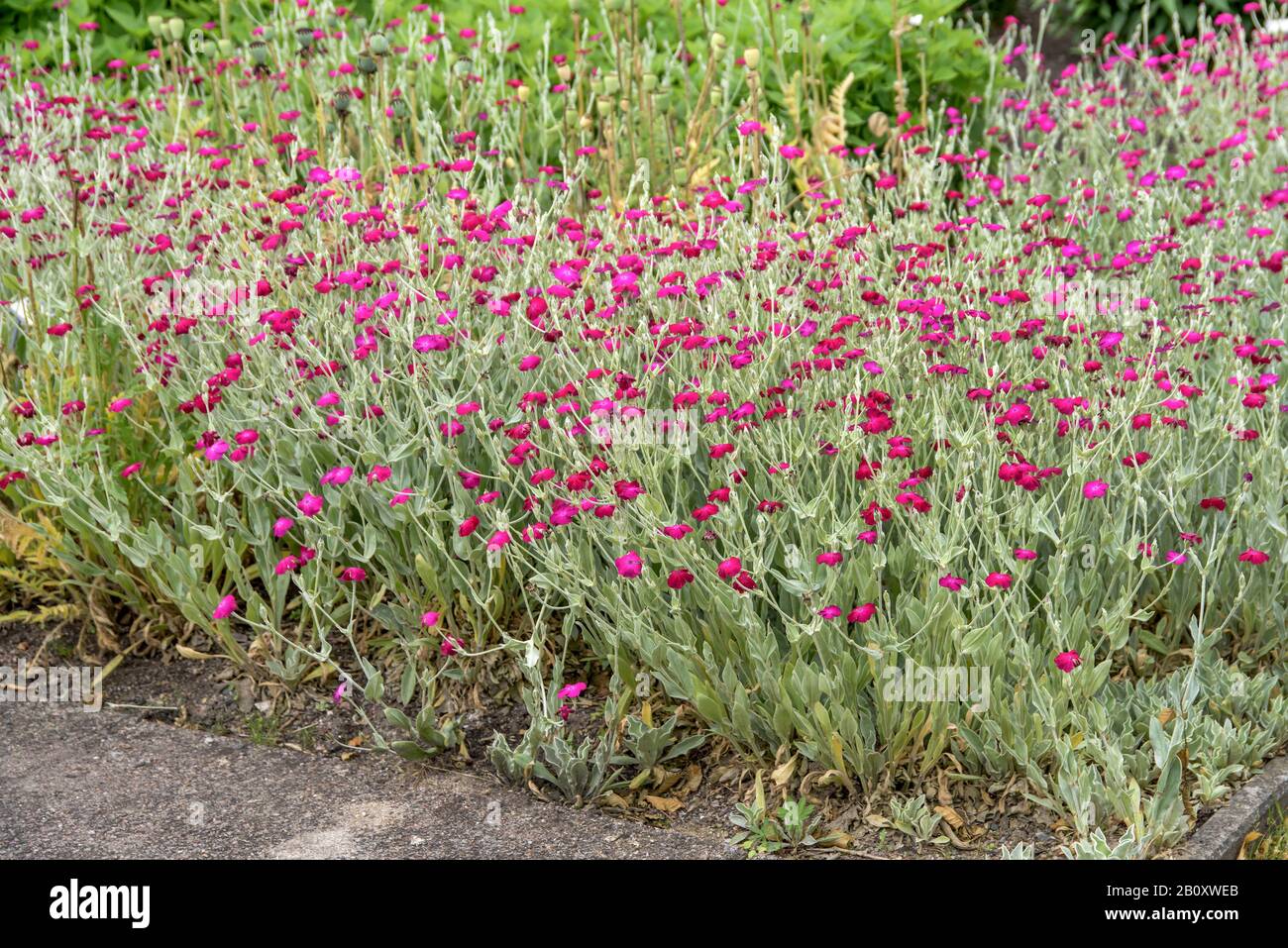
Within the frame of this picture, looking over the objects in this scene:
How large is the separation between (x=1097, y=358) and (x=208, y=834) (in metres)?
2.37

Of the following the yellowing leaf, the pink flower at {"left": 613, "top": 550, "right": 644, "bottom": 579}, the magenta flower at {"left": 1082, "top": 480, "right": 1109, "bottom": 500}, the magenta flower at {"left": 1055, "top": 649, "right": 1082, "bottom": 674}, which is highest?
the magenta flower at {"left": 1082, "top": 480, "right": 1109, "bottom": 500}

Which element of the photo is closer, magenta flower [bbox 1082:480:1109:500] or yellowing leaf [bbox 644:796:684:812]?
magenta flower [bbox 1082:480:1109:500]

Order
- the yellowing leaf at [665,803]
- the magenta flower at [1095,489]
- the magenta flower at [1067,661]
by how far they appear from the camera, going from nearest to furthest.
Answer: the magenta flower at [1067,661]
the magenta flower at [1095,489]
the yellowing leaf at [665,803]

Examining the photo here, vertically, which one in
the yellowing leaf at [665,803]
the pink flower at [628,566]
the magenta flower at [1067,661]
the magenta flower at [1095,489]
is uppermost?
the magenta flower at [1095,489]

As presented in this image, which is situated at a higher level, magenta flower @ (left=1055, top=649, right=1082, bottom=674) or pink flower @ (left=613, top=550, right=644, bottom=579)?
pink flower @ (left=613, top=550, right=644, bottom=579)

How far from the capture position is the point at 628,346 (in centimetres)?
374

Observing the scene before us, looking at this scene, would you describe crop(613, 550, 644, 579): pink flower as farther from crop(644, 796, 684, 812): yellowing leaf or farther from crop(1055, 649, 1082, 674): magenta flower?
crop(1055, 649, 1082, 674): magenta flower

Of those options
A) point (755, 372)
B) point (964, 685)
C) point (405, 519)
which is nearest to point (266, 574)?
point (405, 519)

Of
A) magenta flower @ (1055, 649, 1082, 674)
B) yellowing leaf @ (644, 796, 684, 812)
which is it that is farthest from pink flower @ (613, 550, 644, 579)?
magenta flower @ (1055, 649, 1082, 674)

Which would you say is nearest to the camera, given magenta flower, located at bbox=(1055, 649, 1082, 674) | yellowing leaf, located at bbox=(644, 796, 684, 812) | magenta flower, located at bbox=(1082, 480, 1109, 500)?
magenta flower, located at bbox=(1055, 649, 1082, 674)

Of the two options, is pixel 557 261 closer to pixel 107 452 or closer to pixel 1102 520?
pixel 107 452

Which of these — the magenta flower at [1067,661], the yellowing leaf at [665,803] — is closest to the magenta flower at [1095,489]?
the magenta flower at [1067,661]

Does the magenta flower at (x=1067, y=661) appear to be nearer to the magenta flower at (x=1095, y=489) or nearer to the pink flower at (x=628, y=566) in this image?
the magenta flower at (x=1095, y=489)

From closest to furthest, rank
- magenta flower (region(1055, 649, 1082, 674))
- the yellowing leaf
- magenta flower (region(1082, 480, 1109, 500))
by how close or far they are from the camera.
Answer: magenta flower (region(1055, 649, 1082, 674)) < magenta flower (region(1082, 480, 1109, 500)) < the yellowing leaf
